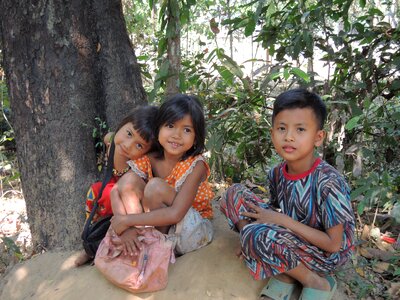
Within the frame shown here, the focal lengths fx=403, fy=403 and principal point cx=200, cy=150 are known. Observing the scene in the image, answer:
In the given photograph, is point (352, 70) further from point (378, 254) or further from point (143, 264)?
point (143, 264)

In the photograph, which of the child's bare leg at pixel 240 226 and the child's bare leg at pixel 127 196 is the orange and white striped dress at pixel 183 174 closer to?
the child's bare leg at pixel 127 196

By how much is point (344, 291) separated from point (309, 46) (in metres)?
1.63

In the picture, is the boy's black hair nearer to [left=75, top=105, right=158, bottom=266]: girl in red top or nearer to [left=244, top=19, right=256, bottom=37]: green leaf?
[left=75, top=105, right=158, bottom=266]: girl in red top

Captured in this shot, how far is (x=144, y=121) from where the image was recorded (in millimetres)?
2414

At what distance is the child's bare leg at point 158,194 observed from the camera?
2.16 meters

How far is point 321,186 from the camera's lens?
77.0 inches

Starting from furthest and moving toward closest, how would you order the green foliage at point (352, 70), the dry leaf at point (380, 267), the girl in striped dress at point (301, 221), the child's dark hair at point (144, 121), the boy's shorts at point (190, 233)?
the green foliage at point (352, 70), the dry leaf at point (380, 267), the child's dark hair at point (144, 121), the boy's shorts at point (190, 233), the girl in striped dress at point (301, 221)

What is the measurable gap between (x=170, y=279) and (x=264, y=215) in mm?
601

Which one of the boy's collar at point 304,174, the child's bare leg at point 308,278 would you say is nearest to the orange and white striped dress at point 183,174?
the boy's collar at point 304,174

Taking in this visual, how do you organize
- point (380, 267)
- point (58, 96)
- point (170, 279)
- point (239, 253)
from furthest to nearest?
point (58, 96), point (380, 267), point (239, 253), point (170, 279)

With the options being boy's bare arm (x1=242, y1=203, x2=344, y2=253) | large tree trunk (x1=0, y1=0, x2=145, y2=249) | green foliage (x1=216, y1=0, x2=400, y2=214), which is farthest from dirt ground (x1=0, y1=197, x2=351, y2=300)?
green foliage (x1=216, y1=0, x2=400, y2=214)

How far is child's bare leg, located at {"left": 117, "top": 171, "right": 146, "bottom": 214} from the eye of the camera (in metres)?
2.19

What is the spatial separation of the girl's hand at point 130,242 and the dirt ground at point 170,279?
209 mm

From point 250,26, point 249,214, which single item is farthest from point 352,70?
point 249,214
